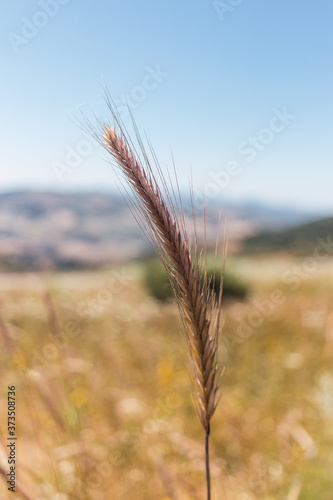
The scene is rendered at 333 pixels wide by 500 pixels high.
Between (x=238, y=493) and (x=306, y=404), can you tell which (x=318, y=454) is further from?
(x=306, y=404)

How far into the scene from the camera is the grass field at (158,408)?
1.84 meters

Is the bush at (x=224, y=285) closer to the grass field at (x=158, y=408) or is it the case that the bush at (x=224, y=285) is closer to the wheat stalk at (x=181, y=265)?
the grass field at (x=158, y=408)

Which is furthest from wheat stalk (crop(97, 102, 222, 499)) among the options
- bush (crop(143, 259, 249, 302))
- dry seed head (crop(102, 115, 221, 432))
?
bush (crop(143, 259, 249, 302))

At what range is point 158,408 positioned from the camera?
1.96 metres

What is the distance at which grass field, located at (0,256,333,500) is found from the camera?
72.5 inches

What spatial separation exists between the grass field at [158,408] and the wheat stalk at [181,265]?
0.07m

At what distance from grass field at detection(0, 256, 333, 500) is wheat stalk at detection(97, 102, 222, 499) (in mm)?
70

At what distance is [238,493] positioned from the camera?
2090mm

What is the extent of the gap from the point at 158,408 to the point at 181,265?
129cm

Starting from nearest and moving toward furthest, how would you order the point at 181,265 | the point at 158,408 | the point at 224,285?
1. the point at 181,265
2. the point at 158,408
3. the point at 224,285

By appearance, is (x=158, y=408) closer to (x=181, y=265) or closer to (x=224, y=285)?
(x=181, y=265)

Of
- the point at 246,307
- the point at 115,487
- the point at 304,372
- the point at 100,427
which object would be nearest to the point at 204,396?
the point at 115,487

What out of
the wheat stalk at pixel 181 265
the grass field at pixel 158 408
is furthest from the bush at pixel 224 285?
the wheat stalk at pixel 181 265

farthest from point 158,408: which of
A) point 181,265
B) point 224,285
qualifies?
point 224,285
